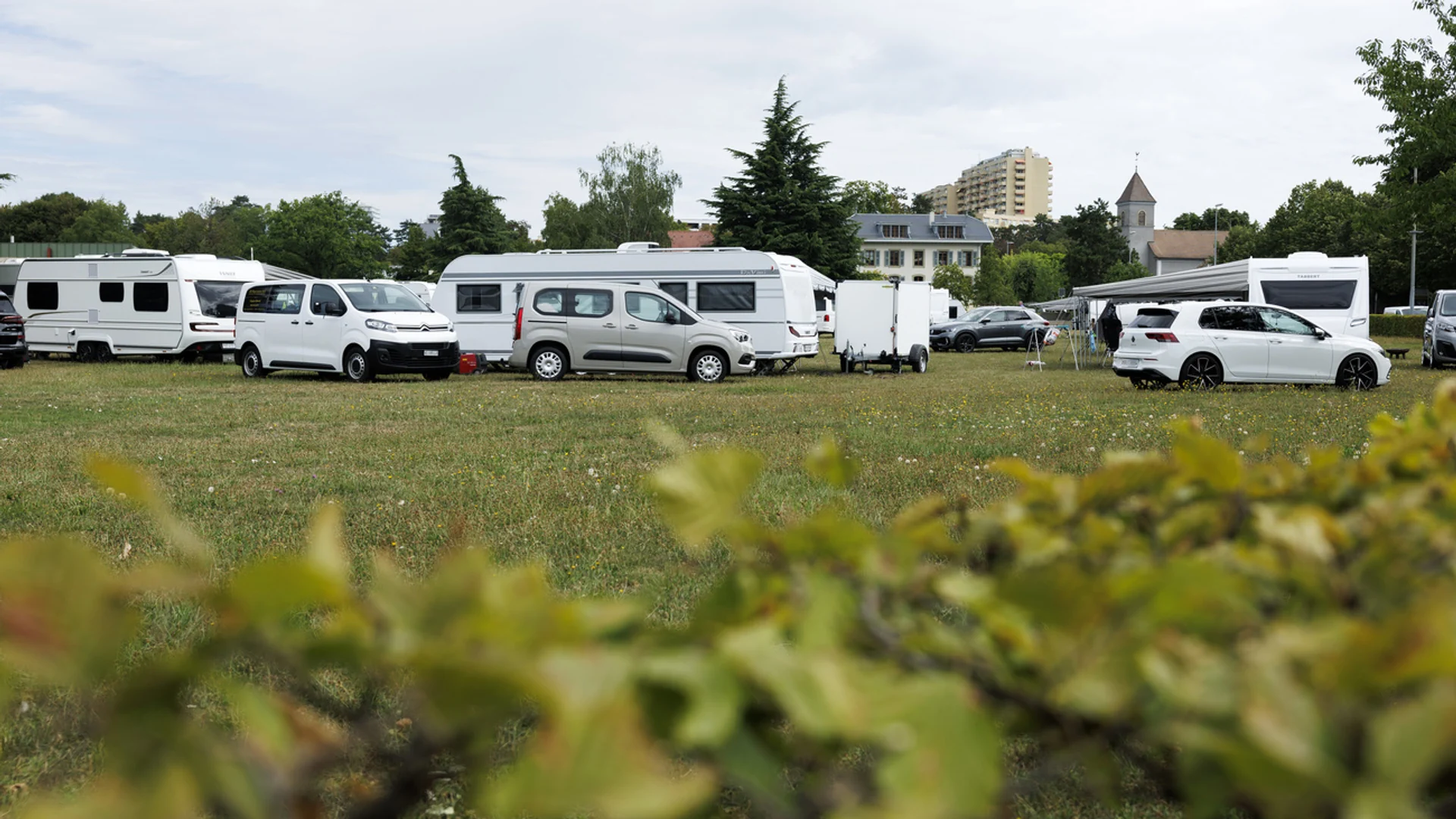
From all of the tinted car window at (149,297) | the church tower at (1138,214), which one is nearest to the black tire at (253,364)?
the tinted car window at (149,297)

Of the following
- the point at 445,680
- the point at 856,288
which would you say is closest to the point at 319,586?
the point at 445,680

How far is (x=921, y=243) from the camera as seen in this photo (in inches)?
3826

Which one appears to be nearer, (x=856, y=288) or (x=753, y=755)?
(x=753, y=755)

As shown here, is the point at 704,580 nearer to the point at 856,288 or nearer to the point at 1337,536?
the point at 1337,536

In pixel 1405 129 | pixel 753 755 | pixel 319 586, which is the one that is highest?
pixel 1405 129

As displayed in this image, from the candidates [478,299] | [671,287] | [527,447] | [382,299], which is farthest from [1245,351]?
[382,299]

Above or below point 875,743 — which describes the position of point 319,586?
above

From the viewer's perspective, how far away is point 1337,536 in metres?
0.93

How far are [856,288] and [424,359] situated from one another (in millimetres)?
8881

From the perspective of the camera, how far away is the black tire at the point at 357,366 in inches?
738

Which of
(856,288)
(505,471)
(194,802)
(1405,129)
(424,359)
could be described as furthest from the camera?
(856,288)

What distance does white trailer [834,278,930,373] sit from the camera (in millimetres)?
22641

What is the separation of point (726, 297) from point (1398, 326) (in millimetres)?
38099

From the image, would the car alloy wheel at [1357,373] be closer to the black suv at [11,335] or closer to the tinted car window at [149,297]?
the tinted car window at [149,297]
